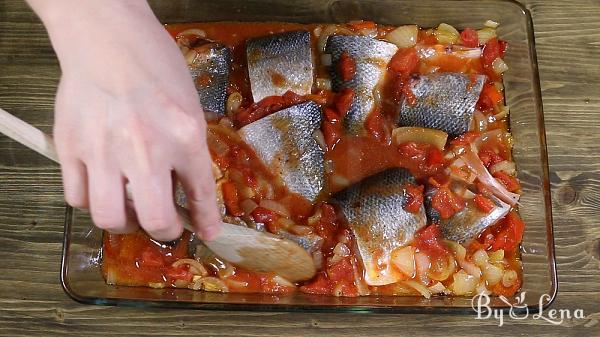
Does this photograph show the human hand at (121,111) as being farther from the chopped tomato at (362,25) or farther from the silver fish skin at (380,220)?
the chopped tomato at (362,25)

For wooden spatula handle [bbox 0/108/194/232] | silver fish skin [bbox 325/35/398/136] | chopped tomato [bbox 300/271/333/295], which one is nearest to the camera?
wooden spatula handle [bbox 0/108/194/232]

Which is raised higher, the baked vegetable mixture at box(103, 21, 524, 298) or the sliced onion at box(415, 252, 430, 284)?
the baked vegetable mixture at box(103, 21, 524, 298)

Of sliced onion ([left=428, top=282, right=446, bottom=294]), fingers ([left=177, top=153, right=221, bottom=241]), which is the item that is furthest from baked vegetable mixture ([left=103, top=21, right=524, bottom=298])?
fingers ([left=177, top=153, right=221, bottom=241])

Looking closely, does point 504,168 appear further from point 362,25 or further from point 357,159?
point 362,25

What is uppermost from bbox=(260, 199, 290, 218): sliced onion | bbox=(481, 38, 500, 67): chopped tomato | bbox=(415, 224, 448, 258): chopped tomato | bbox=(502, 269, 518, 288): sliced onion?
bbox=(481, 38, 500, 67): chopped tomato

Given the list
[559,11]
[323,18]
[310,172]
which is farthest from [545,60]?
[310,172]

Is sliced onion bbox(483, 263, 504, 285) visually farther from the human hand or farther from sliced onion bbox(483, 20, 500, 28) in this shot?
the human hand

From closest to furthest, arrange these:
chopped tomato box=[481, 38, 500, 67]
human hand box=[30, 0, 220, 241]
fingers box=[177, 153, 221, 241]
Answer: human hand box=[30, 0, 220, 241], fingers box=[177, 153, 221, 241], chopped tomato box=[481, 38, 500, 67]
